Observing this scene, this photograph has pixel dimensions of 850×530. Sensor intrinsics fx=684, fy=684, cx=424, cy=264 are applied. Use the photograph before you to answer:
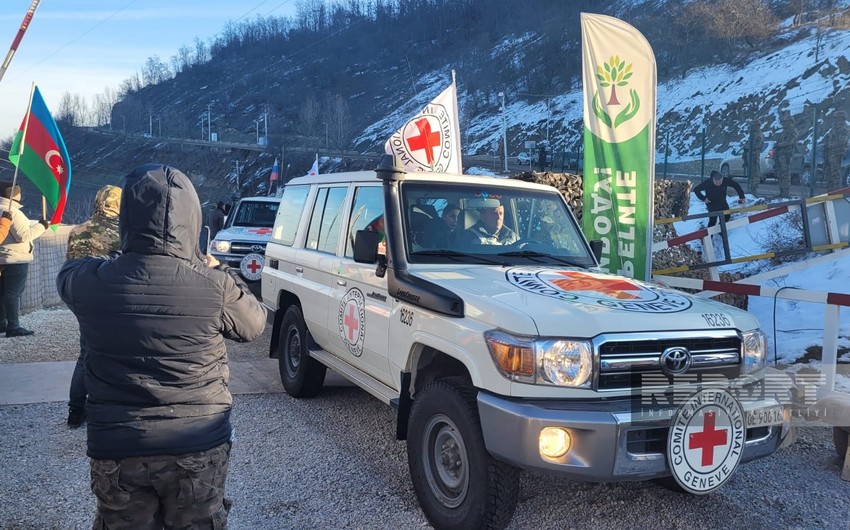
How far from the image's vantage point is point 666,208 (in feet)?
41.5

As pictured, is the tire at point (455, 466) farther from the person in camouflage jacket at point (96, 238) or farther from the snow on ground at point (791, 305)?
the snow on ground at point (791, 305)

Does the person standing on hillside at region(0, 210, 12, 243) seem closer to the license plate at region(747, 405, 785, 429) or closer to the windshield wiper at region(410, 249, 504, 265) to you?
the windshield wiper at region(410, 249, 504, 265)

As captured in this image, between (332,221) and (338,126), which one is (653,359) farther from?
(338,126)

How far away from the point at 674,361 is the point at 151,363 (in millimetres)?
2373

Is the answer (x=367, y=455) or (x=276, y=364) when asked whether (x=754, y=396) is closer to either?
(x=367, y=455)

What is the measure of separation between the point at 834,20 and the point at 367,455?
185 feet

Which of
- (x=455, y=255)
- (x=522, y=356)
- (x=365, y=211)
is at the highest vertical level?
(x=365, y=211)

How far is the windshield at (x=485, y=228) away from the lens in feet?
14.8

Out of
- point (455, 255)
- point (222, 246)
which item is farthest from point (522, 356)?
point (222, 246)

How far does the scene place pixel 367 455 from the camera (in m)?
4.86

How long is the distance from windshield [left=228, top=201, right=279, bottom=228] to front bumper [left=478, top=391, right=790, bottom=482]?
10322 millimetres

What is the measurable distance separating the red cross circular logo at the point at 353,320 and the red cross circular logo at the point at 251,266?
6632 millimetres

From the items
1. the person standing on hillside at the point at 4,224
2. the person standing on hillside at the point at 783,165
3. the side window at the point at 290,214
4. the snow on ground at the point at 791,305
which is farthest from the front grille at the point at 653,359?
the person standing on hillside at the point at 783,165

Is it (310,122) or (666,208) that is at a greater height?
(310,122)
